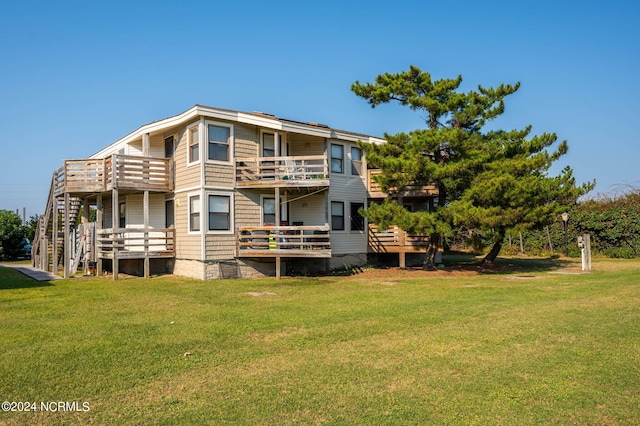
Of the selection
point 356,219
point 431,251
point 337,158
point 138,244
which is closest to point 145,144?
point 138,244

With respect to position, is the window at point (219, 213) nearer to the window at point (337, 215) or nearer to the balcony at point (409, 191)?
the window at point (337, 215)

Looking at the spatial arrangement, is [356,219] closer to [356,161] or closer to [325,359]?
[356,161]

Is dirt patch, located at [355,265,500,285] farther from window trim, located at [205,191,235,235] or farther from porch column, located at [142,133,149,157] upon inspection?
porch column, located at [142,133,149,157]

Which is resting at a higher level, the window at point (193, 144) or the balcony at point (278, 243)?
the window at point (193, 144)

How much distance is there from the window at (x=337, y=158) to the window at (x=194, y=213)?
244 inches

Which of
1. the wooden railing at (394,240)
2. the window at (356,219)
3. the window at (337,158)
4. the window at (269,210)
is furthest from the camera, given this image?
the window at (356,219)

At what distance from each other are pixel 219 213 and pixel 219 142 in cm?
268

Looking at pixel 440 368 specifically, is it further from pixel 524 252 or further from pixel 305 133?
pixel 524 252

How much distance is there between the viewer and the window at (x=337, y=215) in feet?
69.7

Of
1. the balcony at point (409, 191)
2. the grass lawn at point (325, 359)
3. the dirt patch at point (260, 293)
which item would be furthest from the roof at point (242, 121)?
the grass lawn at point (325, 359)

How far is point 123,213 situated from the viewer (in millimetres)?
21406

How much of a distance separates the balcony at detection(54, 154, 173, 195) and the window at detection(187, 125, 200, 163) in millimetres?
1616

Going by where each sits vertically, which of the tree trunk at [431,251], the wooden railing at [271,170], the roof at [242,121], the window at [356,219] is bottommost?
the tree trunk at [431,251]

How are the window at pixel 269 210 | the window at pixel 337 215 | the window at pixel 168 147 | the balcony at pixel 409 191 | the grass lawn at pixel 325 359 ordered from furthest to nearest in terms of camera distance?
the window at pixel 337 215, the balcony at pixel 409 191, the window at pixel 168 147, the window at pixel 269 210, the grass lawn at pixel 325 359
